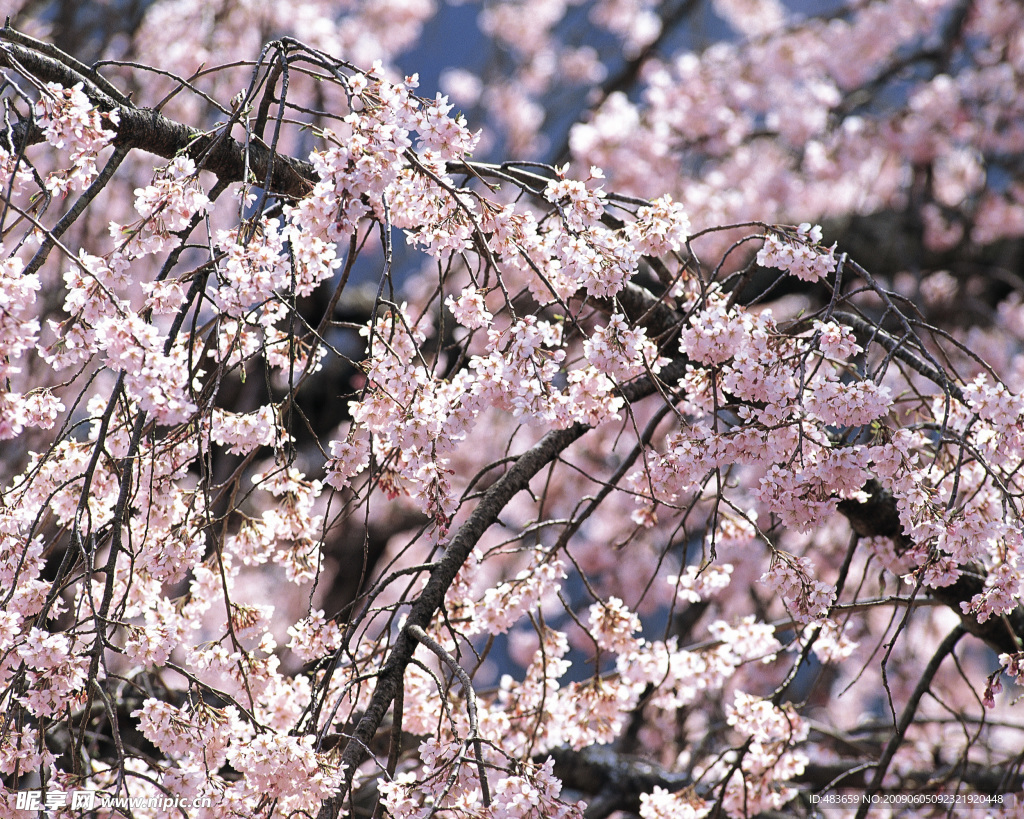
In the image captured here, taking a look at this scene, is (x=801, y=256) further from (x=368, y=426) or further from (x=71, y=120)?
(x=71, y=120)

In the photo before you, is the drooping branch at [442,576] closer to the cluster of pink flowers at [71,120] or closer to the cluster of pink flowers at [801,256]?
the cluster of pink flowers at [801,256]

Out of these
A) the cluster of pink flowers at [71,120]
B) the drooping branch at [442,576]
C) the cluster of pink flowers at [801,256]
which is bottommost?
the drooping branch at [442,576]

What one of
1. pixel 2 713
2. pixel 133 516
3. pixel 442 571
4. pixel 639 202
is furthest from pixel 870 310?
pixel 2 713

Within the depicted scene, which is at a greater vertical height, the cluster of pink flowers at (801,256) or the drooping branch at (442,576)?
the cluster of pink flowers at (801,256)

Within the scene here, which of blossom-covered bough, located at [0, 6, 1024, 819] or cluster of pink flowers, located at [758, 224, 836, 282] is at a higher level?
cluster of pink flowers, located at [758, 224, 836, 282]

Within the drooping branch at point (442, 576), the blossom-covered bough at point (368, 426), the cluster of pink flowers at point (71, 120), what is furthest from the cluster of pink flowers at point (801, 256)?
the cluster of pink flowers at point (71, 120)

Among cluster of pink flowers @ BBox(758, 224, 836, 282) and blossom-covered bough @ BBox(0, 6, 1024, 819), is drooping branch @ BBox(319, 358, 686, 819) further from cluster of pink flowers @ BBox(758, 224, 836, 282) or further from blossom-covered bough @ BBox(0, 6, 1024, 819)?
cluster of pink flowers @ BBox(758, 224, 836, 282)

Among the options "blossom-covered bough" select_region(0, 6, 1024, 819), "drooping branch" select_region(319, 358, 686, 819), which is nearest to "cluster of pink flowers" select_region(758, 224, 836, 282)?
"blossom-covered bough" select_region(0, 6, 1024, 819)

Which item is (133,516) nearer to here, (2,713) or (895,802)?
(2,713)

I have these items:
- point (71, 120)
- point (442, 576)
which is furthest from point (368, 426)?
point (71, 120)

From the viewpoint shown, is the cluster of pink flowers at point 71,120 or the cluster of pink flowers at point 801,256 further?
the cluster of pink flowers at point 801,256

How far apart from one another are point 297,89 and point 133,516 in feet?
11.3

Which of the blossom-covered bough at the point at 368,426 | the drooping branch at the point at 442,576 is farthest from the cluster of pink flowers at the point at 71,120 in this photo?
the drooping branch at the point at 442,576

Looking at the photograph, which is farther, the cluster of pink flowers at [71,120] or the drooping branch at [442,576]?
the drooping branch at [442,576]
